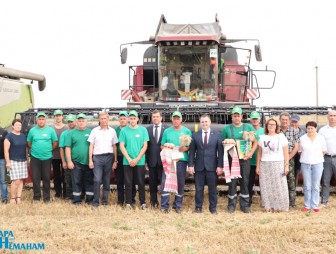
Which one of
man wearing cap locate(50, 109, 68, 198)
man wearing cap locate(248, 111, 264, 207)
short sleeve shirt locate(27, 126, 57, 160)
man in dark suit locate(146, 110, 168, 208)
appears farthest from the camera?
man wearing cap locate(50, 109, 68, 198)

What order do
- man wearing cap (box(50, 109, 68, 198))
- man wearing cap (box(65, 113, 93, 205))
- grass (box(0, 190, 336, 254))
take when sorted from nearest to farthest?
grass (box(0, 190, 336, 254))
man wearing cap (box(65, 113, 93, 205))
man wearing cap (box(50, 109, 68, 198))

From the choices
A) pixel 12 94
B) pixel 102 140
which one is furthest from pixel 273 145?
pixel 12 94

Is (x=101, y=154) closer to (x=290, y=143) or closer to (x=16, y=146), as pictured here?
(x=16, y=146)

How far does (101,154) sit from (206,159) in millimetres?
1739

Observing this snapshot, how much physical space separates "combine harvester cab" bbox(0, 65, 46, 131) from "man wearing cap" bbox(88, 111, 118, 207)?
18.8 feet

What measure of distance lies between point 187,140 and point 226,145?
60 centimetres

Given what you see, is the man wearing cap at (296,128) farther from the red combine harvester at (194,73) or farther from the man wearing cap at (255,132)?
the red combine harvester at (194,73)

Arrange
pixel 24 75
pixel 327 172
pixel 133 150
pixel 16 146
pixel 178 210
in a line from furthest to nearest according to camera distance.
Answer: pixel 24 75 < pixel 16 146 < pixel 327 172 < pixel 133 150 < pixel 178 210

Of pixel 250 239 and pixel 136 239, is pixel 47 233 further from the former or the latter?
pixel 250 239

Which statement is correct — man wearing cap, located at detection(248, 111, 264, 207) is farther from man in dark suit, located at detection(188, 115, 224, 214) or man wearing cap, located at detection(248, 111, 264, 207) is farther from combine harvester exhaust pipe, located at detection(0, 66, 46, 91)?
combine harvester exhaust pipe, located at detection(0, 66, 46, 91)

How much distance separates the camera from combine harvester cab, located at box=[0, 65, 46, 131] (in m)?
12.7

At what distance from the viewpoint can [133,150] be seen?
738cm

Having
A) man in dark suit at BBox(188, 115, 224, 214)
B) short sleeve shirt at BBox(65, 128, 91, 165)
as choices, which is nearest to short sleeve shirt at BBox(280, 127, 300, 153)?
man in dark suit at BBox(188, 115, 224, 214)

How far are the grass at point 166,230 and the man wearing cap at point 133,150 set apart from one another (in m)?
0.45
